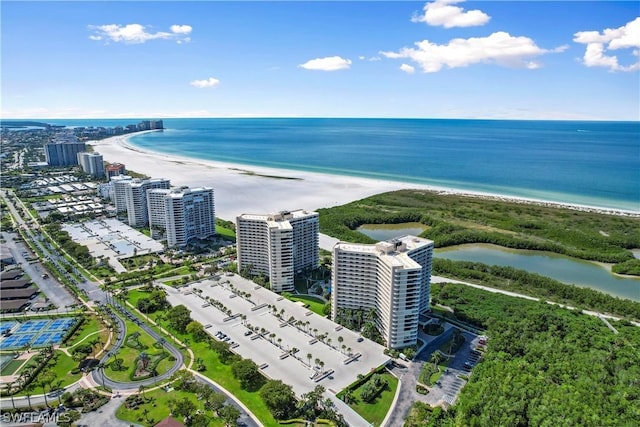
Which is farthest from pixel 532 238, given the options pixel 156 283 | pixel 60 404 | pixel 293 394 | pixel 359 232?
pixel 60 404

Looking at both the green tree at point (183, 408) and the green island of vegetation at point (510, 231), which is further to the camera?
the green island of vegetation at point (510, 231)

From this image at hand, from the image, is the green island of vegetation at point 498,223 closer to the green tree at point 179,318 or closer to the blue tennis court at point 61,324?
the green tree at point 179,318

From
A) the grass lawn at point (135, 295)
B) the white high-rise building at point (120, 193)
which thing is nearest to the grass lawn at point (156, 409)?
the grass lawn at point (135, 295)

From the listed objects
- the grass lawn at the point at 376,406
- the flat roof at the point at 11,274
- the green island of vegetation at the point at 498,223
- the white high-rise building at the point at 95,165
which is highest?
the white high-rise building at the point at 95,165

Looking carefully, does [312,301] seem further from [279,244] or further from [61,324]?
[61,324]

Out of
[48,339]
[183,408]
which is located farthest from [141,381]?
[48,339]

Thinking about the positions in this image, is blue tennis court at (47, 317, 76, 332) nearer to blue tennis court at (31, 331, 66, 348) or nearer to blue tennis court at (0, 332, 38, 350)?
blue tennis court at (31, 331, 66, 348)

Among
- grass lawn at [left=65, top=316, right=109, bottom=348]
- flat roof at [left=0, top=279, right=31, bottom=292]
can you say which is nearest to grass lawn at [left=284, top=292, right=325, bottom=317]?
grass lawn at [left=65, top=316, right=109, bottom=348]
